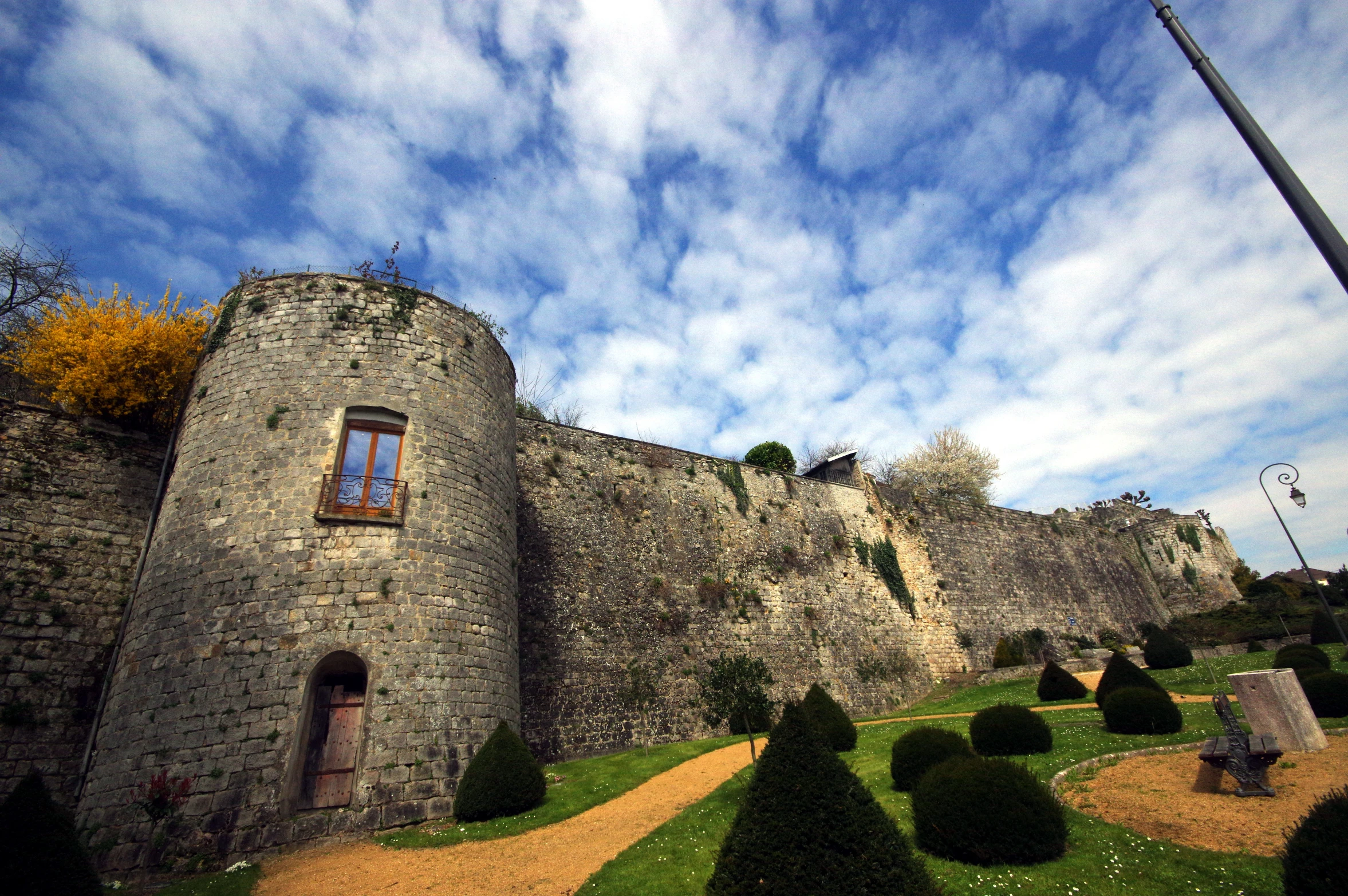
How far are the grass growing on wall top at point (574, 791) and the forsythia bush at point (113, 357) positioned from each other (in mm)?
10352

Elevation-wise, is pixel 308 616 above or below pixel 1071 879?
above

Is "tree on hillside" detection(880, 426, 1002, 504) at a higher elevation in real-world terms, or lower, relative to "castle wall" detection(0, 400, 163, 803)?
higher

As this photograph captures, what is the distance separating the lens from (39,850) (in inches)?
213

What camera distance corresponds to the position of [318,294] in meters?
12.4

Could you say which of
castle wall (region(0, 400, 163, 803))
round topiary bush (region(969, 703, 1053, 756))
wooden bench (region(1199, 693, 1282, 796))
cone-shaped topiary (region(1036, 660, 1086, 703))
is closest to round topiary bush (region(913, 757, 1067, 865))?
wooden bench (region(1199, 693, 1282, 796))

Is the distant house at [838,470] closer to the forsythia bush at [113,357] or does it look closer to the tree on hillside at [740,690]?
the tree on hillside at [740,690]

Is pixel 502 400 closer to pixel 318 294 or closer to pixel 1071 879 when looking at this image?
pixel 318 294

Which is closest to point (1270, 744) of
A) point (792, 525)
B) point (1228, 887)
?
point (1228, 887)

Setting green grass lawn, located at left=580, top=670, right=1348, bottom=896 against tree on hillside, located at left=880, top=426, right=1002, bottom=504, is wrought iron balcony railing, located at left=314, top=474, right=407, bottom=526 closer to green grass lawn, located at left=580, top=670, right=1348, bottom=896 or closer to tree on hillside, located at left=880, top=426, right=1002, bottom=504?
green grass lawn, located at left=580, top=670, right=1348, bottom=896

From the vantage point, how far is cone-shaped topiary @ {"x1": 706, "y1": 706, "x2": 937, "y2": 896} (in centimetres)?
452

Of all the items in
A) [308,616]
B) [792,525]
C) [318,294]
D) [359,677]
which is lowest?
[359,677]

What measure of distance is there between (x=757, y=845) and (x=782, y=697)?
53.0 ft

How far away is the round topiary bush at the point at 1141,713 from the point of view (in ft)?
36.3

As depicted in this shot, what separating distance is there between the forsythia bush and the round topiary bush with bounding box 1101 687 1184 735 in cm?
1951
